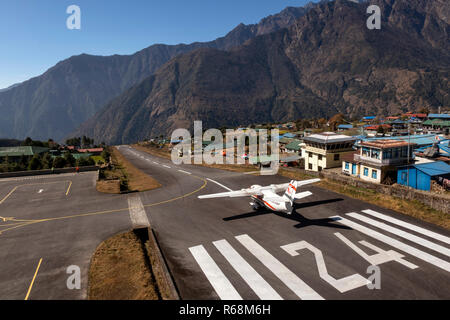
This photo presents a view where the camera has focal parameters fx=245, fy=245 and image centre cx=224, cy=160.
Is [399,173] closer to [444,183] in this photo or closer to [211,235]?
[444,183]

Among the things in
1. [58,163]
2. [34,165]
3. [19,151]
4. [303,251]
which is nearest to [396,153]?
[303,251]

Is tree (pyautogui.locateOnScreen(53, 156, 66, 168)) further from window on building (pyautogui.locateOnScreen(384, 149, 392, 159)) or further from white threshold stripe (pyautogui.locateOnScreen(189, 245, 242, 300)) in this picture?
window on building (pyautogui.locateOnScreen(384, 149, 392, 159))

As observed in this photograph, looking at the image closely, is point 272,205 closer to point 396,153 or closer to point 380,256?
point 380,256

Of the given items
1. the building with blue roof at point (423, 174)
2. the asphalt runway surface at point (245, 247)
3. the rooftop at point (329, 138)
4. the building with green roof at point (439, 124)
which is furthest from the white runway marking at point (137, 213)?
the building with green roof at point (439, 124)

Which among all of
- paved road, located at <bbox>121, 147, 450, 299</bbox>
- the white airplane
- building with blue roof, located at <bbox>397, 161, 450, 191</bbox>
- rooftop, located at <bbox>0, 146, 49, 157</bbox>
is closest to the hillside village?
building with blue roof, located at <bbox>397, 161, 450, 191</bbox>

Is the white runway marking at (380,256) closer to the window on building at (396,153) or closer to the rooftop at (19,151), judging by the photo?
the window on building at (396,153)

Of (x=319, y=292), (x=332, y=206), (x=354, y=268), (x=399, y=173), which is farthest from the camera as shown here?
(x=399, y=173)

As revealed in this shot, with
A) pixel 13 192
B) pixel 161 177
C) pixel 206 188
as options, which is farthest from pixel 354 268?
pixel 13 192
